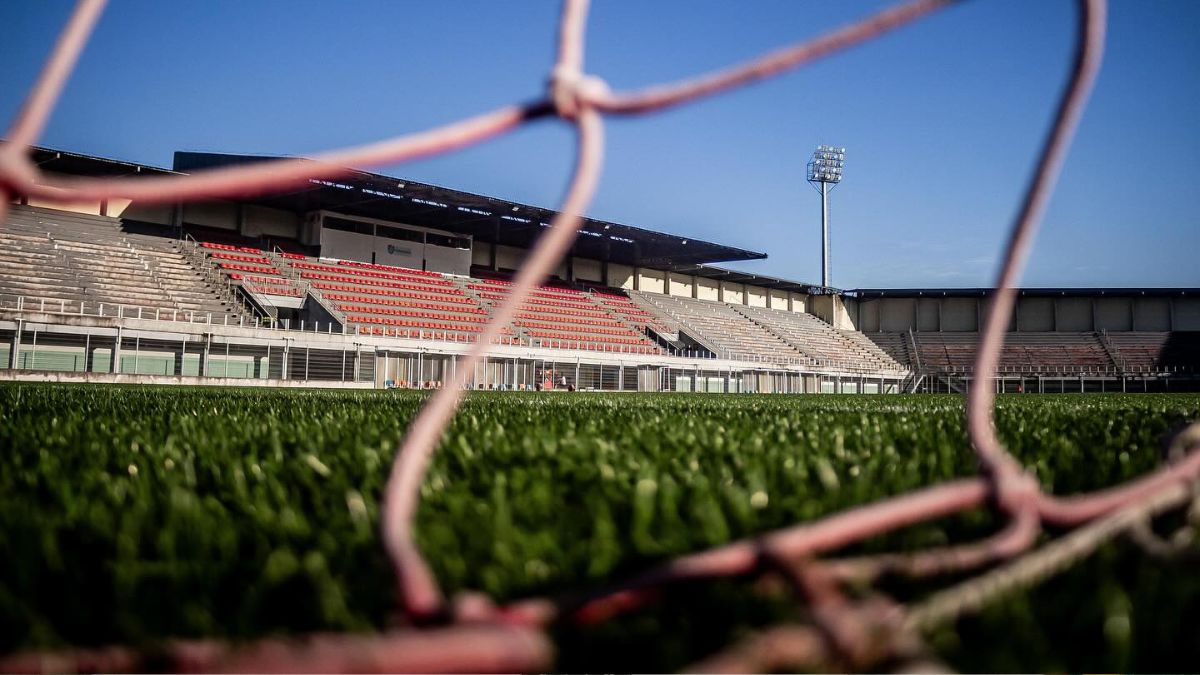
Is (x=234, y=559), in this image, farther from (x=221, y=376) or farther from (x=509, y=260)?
(x=509, y=260)

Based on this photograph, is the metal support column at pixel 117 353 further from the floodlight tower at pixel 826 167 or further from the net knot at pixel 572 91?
the floodlight tower at pixel 826 167

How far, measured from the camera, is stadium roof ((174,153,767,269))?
2294 centimetres

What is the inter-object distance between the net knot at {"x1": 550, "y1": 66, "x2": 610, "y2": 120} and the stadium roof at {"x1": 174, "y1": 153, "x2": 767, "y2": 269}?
21.7m

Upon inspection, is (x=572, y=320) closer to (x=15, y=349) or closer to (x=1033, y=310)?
(x=15, y=349)

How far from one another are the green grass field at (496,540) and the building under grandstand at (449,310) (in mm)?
15860

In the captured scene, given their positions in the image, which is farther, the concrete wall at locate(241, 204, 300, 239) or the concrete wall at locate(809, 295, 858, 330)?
the concrete wall at locate(809, 295, 858, 330)

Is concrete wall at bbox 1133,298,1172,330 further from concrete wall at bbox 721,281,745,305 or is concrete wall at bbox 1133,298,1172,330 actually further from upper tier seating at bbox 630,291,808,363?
concrete wall at bbox 721,281,745,305

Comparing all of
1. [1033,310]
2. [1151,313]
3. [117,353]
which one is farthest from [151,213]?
[1151,313]

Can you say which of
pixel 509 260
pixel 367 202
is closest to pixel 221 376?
pixel 367 202

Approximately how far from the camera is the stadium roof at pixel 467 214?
22.9 meters

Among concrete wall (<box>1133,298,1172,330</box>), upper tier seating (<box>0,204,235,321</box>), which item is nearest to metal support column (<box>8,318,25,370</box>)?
upper tier seating (<box>0,204,235,321</box>)

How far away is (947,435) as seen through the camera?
8.78 ft

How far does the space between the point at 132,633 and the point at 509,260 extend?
98.9ft

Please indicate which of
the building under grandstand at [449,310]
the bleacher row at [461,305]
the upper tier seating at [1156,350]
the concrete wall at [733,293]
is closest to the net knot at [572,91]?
the bleacher row at [461,305]
